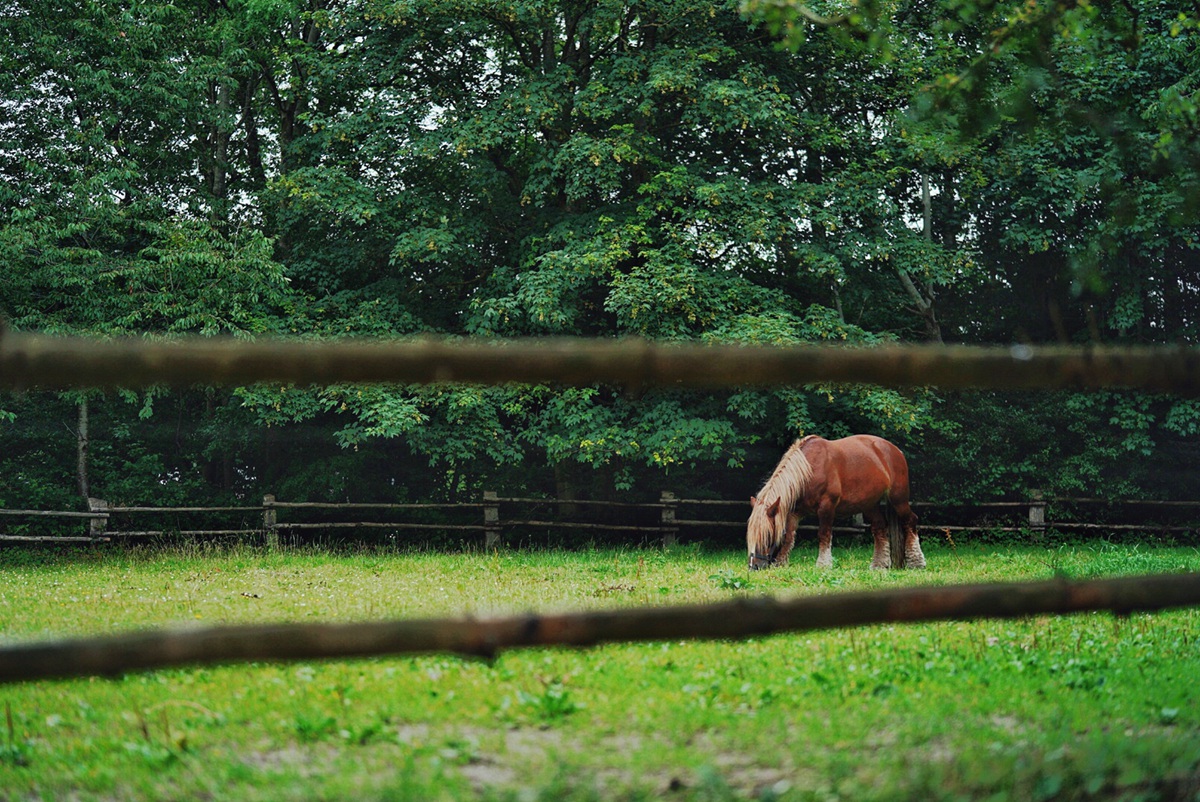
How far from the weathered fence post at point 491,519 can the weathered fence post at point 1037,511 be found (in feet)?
37.8

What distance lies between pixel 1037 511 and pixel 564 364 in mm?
22146

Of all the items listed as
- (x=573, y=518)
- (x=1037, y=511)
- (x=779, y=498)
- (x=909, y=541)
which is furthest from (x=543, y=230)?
(x=1037, y=511)

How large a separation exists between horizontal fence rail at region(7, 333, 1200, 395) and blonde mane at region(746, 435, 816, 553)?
11.6 metres

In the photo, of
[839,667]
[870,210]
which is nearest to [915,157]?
[870,210]

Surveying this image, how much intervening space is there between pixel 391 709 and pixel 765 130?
17.8 metres

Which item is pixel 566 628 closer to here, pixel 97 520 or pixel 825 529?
pixel 825 529

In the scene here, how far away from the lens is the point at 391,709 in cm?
486

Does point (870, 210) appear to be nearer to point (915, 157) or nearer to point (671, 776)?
point (915, 157)

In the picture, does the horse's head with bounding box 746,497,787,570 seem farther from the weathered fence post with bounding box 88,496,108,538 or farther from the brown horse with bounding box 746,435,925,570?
the weathered fence post with bounding box 88,496,108,538

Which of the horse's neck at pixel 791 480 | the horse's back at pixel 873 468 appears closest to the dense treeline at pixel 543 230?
the horse's back at pixel 873 468

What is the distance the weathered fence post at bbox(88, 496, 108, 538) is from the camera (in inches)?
794

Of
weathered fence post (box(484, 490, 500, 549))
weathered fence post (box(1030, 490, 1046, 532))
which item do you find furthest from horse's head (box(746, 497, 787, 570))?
weathered fence post (box(1030, 490, 1046, 532))

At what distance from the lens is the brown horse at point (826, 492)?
49.2 feet

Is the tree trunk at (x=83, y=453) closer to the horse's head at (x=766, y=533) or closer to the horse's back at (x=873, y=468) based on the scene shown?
the horse's head at (x=766, y=533)
